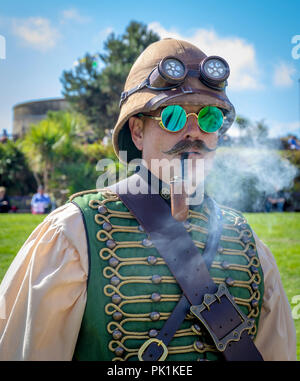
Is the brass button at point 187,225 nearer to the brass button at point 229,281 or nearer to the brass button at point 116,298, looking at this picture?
the brass button at point 229,281

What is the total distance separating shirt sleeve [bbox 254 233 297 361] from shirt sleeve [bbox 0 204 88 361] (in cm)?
102

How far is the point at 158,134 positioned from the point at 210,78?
391mm

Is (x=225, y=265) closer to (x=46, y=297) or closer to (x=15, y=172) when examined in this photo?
(x=46, y=297)

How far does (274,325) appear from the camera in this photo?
2148 millimetres

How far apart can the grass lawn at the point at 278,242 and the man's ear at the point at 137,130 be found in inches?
95.3

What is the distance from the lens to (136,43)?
72.3 ft

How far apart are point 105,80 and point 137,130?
19.5 meters

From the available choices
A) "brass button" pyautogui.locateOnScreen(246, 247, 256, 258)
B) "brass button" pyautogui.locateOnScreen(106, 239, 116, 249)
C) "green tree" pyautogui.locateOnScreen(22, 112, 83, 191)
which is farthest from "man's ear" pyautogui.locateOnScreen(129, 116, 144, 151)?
"green tree" pyautogui.locateOnScreen(22, 112, 83, 191)

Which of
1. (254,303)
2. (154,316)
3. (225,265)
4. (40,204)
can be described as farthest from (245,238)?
(40,204)

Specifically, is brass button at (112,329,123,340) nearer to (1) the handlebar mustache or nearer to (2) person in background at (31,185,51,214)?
(1) the handlebar mustache

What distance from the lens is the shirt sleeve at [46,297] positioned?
171cm

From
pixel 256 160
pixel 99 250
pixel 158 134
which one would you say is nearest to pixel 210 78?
pixel 158 134

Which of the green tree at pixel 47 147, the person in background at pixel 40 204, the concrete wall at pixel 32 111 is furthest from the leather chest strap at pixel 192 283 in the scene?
the concrete wall at pixel 32 111

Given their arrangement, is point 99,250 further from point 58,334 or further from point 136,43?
point 136,43
